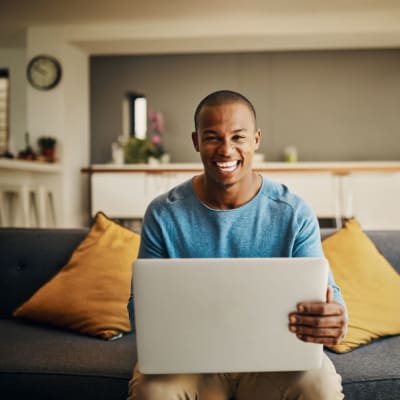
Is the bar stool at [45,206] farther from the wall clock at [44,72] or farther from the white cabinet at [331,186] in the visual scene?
the wall clock at [44,72]

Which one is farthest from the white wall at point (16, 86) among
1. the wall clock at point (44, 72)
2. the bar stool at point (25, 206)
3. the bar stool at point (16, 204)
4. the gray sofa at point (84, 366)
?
the gray sofa at point (84, 366)

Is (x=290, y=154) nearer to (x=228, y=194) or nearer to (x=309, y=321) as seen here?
(x=228, y=194)

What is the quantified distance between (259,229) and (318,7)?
4382 millimetres

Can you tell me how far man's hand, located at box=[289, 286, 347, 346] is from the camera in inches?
40.3

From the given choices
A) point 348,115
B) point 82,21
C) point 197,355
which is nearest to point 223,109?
point 197,355

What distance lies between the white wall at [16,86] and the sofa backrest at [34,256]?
487 centimetres

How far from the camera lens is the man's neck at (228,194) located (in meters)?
1.38

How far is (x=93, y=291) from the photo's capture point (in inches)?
69.6

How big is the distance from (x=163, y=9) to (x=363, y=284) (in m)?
4.16

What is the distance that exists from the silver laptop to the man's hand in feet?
0.05

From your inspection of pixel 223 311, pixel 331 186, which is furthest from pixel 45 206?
pixel 223 311

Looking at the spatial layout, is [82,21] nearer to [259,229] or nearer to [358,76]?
[358,76]

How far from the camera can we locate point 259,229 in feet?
4.38

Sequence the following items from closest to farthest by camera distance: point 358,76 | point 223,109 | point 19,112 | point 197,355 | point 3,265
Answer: point 197,355, point 223,109, point 3,265, point 358,76, point 19,112
